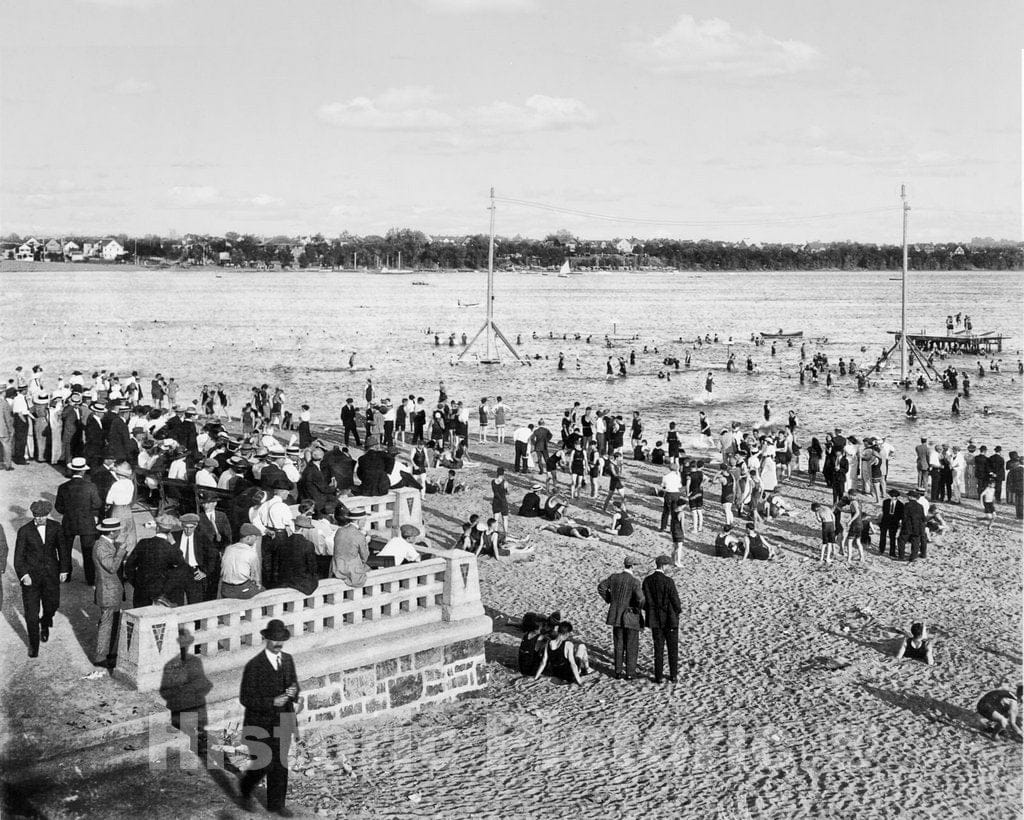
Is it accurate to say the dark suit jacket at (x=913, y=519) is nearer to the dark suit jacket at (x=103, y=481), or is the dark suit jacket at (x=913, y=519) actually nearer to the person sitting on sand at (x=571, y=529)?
the person sitting on sand at (x=571, y=529)

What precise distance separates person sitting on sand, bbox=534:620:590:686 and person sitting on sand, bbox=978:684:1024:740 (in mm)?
4617

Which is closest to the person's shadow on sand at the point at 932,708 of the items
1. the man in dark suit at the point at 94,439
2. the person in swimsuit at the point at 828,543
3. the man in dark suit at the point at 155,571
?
the person in swimsuit at the point at 828,543

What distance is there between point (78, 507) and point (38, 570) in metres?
2.67

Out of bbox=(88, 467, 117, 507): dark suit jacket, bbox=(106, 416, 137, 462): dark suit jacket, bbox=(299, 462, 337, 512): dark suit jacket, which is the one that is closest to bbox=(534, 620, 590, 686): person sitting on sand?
bbox=(299, 462, 337, 512): dark suit jacket

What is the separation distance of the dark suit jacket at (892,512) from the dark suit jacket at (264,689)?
1476 centimetres

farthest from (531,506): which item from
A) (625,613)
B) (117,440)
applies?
(625,613)

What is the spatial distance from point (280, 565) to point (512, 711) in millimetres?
3151

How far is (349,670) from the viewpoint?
11648 millimetres

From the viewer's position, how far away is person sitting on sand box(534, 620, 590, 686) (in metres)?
13.8

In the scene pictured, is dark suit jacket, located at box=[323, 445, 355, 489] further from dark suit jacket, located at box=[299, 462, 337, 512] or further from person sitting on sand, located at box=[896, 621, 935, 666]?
person sitting on sand, located at box=[896, 621, 935, 666]

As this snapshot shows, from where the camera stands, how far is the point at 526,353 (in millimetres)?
81625

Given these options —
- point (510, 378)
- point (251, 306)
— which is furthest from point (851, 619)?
point (251, 306)

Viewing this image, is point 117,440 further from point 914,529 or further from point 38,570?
point 914,529

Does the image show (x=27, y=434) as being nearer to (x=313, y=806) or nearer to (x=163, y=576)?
(x=163, y=576)
